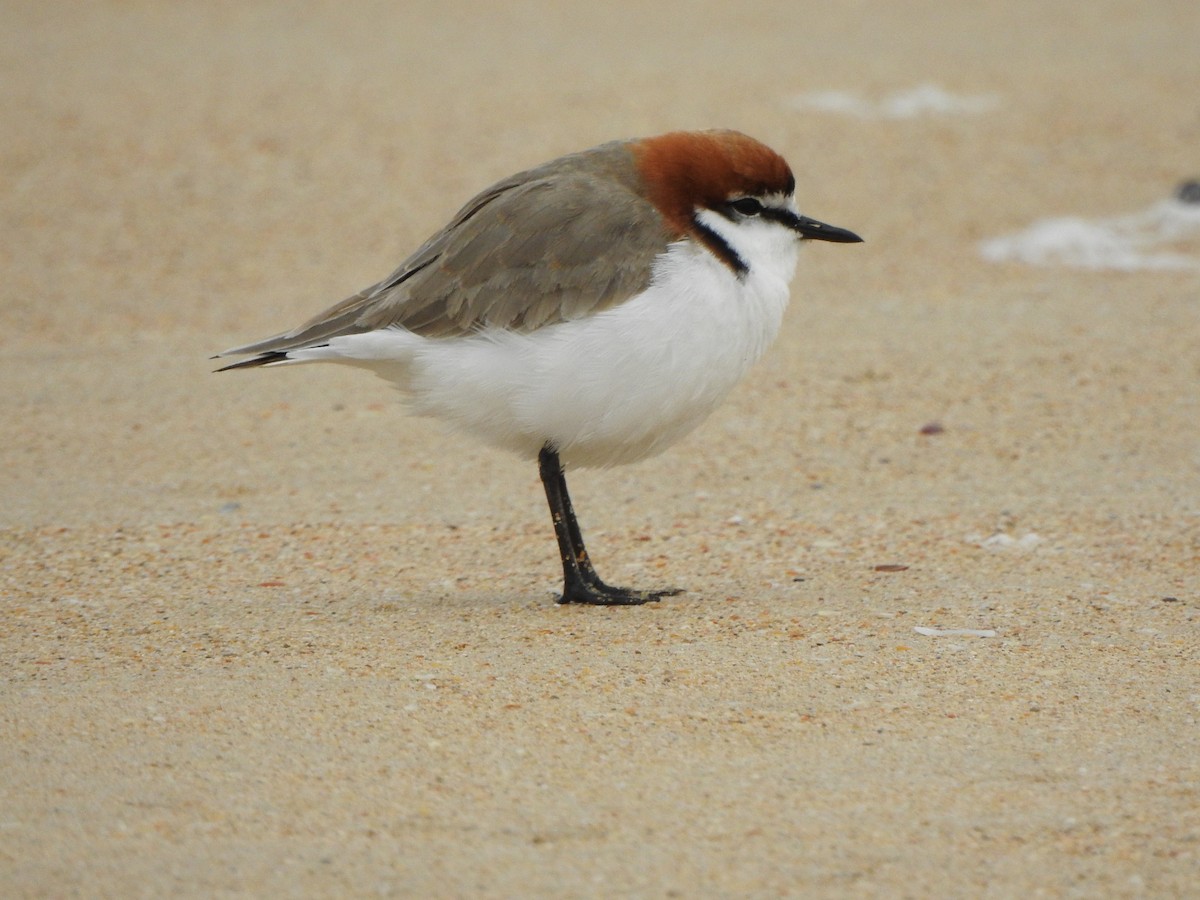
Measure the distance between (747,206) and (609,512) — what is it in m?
2.04

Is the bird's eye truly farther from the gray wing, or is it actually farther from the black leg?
the black leg

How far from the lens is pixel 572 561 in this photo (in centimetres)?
566

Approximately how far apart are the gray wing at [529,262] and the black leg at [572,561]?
2.02ft

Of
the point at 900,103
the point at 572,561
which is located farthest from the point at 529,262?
the point at 900,103

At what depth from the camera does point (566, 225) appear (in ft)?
17.9

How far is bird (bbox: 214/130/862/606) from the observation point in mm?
5234

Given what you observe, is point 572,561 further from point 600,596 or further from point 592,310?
point 592,310

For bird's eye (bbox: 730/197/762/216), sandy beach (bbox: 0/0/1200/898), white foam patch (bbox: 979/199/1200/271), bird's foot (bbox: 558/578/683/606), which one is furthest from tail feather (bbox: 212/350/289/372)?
white foam patch (bbox: 979/199/1200/271)

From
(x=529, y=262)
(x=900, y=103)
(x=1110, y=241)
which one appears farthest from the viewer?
(x=900, y=103)

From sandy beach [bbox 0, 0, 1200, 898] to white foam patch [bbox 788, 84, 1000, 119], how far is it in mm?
70

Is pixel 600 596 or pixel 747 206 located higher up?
pixel 747 206

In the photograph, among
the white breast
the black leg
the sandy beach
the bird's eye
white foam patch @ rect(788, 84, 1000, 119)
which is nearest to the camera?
the sandy beach

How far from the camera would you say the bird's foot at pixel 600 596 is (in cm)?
566

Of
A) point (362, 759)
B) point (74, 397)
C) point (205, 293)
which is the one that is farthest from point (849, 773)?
point (205, 293)
